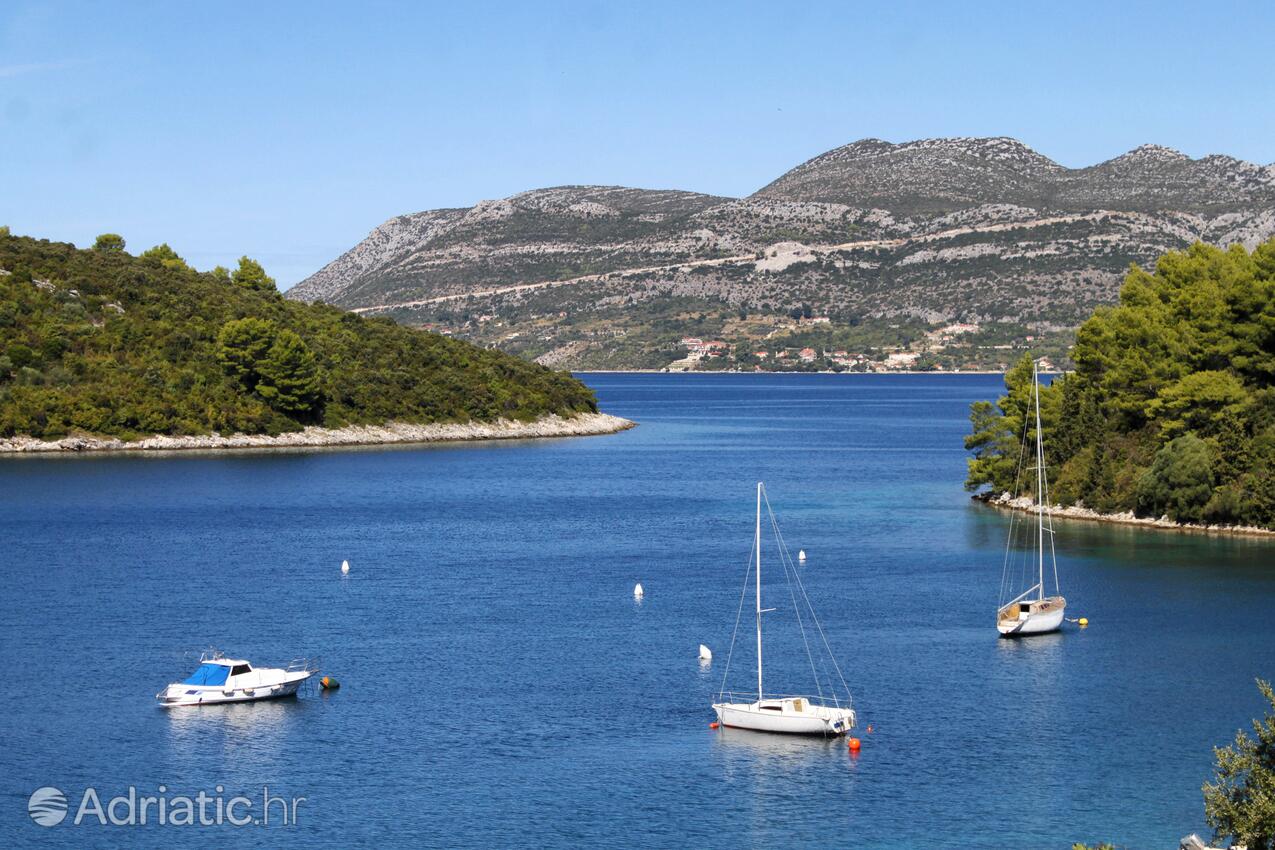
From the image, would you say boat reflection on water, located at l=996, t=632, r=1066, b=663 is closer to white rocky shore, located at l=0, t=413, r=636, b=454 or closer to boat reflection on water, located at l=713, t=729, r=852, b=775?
boat reflection on water, located at l=713, t=729, r=852, b=775

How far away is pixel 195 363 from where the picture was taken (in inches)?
5010

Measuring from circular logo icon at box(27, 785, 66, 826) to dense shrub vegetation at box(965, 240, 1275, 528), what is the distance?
51639mm

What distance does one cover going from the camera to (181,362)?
5020 inches

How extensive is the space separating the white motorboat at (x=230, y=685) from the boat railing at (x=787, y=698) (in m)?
11.5

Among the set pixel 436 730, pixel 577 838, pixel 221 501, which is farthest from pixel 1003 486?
Result: pixel 577 838

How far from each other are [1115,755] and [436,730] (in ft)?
54.2

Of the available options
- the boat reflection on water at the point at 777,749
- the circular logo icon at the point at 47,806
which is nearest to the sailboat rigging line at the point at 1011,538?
the boat reflection on water at the point at 777,749

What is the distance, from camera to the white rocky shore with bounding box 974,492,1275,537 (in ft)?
228

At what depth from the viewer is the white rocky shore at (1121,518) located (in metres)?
69.6

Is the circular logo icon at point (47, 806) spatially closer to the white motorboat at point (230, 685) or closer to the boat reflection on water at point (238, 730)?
the boat reflection on water at point (238, 730)

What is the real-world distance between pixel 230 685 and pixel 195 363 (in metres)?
89.5

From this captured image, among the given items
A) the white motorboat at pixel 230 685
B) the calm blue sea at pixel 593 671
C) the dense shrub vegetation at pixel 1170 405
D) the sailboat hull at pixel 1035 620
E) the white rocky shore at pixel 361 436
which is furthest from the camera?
the white rocky shore at pixel 361 436

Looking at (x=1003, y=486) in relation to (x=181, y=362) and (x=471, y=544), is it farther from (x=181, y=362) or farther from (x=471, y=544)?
(x=181, y=362)

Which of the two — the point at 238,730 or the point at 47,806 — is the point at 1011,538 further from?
the point at 47,806
